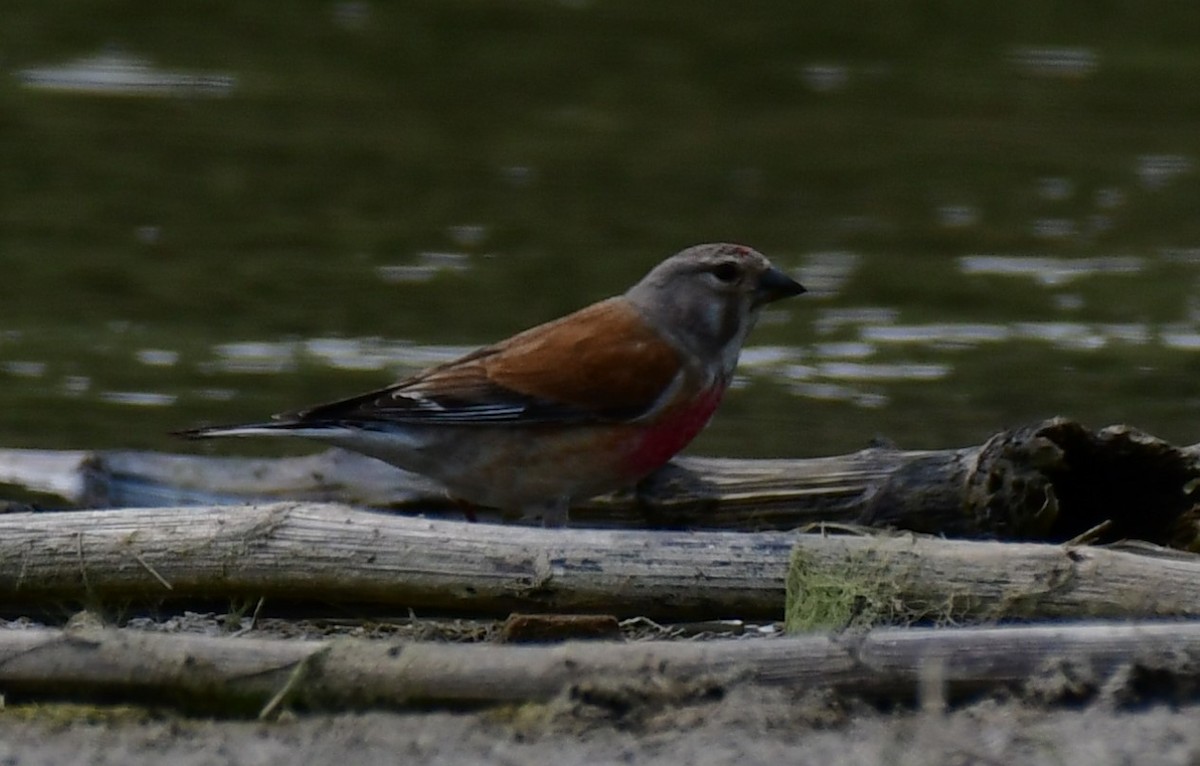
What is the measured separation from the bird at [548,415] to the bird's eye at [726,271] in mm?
149

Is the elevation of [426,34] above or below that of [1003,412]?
above

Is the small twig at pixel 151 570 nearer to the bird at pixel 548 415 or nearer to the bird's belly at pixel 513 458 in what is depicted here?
the bird at pixel 548 415

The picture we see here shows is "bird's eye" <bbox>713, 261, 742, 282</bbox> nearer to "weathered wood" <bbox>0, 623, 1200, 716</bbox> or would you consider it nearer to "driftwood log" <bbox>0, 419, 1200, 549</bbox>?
"driftwood log" <bbox>0, 419, 1200, 549</bbox>

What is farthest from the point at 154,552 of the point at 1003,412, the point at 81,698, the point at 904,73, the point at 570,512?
the point at 904,73

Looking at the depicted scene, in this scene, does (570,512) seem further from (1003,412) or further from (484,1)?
(484,1)

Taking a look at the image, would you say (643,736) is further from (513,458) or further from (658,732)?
(513,458)

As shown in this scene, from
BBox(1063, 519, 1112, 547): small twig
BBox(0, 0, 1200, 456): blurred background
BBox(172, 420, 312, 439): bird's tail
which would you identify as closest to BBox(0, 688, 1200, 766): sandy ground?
BBox(1063, 519, 1112, 547): small twig

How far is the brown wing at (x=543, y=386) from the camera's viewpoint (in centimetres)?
616

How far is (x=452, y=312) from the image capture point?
10.8 m

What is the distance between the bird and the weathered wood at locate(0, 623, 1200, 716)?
1943 millimetres

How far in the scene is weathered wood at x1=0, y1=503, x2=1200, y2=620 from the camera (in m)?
4.74

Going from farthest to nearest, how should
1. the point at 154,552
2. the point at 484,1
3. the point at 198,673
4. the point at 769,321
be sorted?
the point at 484,1, the point at 769,321, the point at 154,552, the point at 198,673

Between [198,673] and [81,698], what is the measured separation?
262mm

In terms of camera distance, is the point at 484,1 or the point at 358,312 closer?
the point at 358,312
